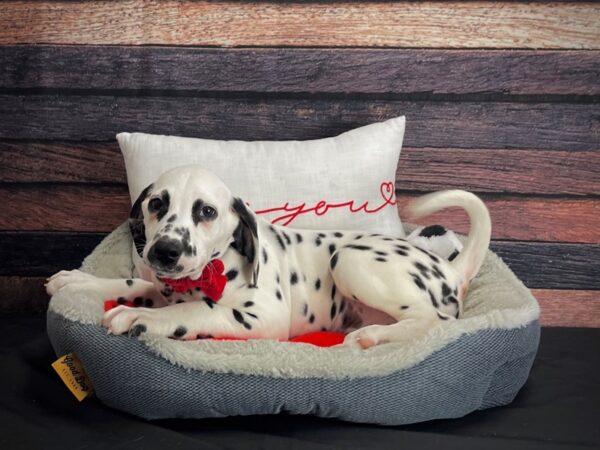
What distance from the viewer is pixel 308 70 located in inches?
122

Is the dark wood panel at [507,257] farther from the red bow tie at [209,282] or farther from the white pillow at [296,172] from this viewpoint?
the red bow tie at [209,282]

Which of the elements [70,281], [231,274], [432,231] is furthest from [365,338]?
[70,281]

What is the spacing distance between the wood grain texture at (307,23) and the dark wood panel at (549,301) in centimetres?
108

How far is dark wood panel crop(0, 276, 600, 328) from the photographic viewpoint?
3273 mm

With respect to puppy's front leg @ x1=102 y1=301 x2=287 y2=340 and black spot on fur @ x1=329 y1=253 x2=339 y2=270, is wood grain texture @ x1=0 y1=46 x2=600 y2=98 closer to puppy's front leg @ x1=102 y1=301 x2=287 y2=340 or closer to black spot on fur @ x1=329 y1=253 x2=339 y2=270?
black spot on fur @ x1=329 y1=253 x2=339 y2=270

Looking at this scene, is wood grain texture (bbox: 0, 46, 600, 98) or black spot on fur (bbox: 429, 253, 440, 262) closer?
black spot on fur (bbox: 429, 253, 440, 262)

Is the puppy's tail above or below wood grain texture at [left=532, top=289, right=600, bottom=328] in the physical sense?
above

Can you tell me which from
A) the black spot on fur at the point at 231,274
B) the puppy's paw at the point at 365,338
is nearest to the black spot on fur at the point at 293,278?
the black spot on fur at the point at 231,274

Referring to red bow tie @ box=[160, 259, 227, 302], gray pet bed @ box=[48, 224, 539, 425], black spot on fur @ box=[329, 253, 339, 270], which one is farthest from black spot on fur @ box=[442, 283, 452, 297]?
red bow tie @ box=[160, 259, 227, 302]

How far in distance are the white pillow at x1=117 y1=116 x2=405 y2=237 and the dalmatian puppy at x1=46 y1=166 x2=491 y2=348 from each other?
0.58 feet

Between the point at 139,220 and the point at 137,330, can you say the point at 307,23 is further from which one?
the point at 137,330

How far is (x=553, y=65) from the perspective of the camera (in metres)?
3.07

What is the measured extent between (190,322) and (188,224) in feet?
0.97

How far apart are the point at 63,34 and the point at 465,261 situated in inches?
75.8
